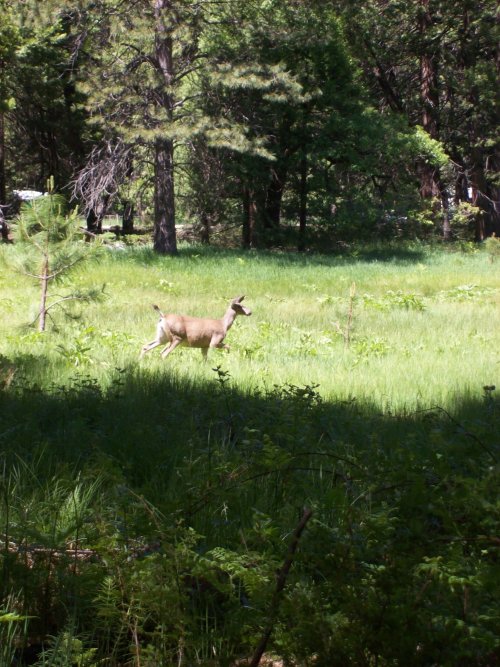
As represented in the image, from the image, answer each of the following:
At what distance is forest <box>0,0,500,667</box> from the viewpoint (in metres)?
2.60

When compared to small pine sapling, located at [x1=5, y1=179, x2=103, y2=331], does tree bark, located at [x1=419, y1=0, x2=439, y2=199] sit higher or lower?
higher

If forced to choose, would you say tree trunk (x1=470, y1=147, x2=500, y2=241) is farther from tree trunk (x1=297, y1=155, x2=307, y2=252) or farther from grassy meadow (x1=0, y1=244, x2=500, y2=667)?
grassy meadow (x1=0, y1=244, x2=500, y2=667)

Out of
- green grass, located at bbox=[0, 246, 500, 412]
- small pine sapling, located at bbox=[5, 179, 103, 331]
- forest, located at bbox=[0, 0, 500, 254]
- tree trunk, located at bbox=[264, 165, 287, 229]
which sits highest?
forest, located at bbox=[0, 0, 500, 254]

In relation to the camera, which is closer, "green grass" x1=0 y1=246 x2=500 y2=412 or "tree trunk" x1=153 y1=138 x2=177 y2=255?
"green grass" x1=0 y1=246 x2=500 y2=412

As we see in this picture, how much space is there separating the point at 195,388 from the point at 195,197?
28065mm

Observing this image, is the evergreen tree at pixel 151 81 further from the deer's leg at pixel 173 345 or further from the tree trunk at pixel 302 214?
the deer's leg at pixel 173 345

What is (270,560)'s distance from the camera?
2.80 m

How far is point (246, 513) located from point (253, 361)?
6.60m

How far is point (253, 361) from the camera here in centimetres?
1053

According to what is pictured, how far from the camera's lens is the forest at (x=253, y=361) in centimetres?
260

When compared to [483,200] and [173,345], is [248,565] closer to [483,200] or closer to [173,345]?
[173,345]

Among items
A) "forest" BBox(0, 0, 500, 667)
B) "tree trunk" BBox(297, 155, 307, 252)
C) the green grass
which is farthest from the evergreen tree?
"tree trunk" BBox(297, 155, 307, 252)

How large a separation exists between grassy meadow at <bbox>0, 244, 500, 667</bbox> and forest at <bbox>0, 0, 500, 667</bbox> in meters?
0.02

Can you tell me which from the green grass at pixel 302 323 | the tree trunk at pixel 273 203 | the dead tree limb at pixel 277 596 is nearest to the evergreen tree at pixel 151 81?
the green grass at pixel 302 323
